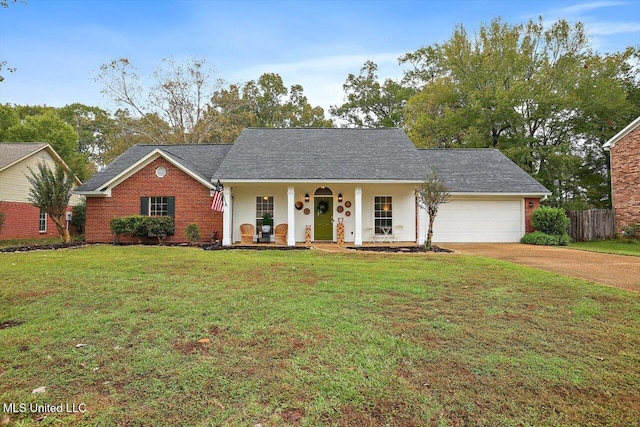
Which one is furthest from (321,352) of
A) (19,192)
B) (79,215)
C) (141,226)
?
(19,192)

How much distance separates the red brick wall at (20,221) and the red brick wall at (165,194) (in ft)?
24.3

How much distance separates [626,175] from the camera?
1680cm

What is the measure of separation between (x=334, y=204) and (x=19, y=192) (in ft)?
58.5

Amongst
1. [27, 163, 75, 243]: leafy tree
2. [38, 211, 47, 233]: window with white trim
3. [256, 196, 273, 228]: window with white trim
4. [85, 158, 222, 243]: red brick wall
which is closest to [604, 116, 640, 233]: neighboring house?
[256, 196, 273, 228]: window with white trim

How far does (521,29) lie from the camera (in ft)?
76.9

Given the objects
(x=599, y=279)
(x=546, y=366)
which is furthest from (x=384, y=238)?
(x=546, y=366)

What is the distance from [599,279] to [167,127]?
29.2 metres

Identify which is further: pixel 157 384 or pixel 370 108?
pixel 370 108

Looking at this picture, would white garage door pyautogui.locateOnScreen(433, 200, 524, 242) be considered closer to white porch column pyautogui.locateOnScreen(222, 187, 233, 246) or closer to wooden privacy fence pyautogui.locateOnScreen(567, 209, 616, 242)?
wooden privacy fence pyautogui.locateOnScreen(567, 209, 616, 242)

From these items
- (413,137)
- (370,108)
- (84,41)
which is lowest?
(413,137)

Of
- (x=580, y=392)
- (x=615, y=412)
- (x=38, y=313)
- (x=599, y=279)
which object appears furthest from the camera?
(x=599, y=279)

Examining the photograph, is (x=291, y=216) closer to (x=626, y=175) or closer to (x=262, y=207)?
(x=262, y=207)

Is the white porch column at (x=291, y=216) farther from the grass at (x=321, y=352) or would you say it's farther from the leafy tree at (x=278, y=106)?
the leafy tree at (x=278, y=106)

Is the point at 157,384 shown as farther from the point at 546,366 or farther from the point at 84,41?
the point at 84,41
